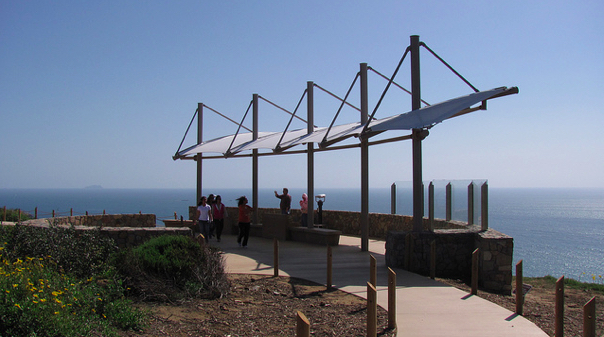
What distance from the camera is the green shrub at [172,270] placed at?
797 centimetres

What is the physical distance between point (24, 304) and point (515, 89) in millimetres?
9954

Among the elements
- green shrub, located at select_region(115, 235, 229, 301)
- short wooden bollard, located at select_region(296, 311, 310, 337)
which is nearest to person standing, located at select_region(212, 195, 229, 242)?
green shrub, located at select_region(115, 235, 229, 301)

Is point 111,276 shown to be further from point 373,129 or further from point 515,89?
point 515,89

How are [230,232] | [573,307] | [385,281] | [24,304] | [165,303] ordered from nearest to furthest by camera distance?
[24,304] → [165,303] → [385,281] → [573,307] → [230,232]

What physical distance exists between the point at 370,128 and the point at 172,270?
6081mm

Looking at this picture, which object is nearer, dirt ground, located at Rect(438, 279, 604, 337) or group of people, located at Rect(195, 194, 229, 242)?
dirt ground, located at Rect(438, 279, 604, 337)

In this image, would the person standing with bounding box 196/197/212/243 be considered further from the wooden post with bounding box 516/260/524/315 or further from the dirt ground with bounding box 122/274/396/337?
the wooden post with bounding box 516/260/524/315

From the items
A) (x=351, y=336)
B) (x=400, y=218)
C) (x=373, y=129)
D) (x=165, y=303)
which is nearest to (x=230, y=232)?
(x=400, y=218)

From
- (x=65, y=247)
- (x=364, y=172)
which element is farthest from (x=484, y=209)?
(x=65, y=247)

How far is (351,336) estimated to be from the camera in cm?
627

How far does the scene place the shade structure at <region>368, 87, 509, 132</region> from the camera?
11031 mm

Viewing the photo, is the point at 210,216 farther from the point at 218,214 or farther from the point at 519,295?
the point at 519,295

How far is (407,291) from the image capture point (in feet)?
29.3

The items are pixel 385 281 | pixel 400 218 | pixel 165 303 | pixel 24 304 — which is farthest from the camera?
pixel 400 218
